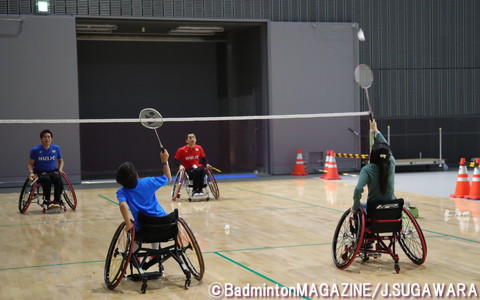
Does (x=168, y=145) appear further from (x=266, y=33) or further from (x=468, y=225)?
(x=468, y=225)

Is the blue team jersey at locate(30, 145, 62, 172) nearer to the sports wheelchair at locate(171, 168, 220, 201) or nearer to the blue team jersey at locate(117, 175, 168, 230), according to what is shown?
the sports wheelchair at locate(171, 168, 220, 201)

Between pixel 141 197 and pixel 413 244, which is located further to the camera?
Answer: pixel 413 244

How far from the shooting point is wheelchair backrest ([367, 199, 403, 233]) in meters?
6.70

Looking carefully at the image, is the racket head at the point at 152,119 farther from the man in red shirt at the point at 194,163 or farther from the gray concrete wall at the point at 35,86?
the gray concrete wall at the point at 35,86

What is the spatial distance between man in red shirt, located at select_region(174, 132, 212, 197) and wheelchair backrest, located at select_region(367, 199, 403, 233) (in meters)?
6.85

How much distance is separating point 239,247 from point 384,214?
226 cm

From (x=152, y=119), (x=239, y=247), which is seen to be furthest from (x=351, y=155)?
(x=152, y=119)

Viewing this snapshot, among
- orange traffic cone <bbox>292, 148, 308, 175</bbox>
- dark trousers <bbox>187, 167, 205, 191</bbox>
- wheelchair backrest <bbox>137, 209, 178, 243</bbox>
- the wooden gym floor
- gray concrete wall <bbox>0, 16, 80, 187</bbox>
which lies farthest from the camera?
orange traffic cone <bbox>292, 148, 308, 175</bbox>

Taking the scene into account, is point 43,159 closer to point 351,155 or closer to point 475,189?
point 475,189

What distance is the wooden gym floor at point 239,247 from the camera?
256 inches

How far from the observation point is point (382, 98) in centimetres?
2036

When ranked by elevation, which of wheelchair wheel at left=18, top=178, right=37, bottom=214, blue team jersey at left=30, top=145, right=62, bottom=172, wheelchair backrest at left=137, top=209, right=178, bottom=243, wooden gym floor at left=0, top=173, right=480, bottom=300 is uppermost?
blue team jersey at left=30, top=145, right=62, bottom=172

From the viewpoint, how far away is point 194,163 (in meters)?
13.4

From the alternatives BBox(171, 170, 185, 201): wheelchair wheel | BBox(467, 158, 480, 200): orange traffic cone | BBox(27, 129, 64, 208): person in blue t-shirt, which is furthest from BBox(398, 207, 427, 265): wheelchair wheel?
BBox(27, 129, 64, 208): person in blue t-shirt
